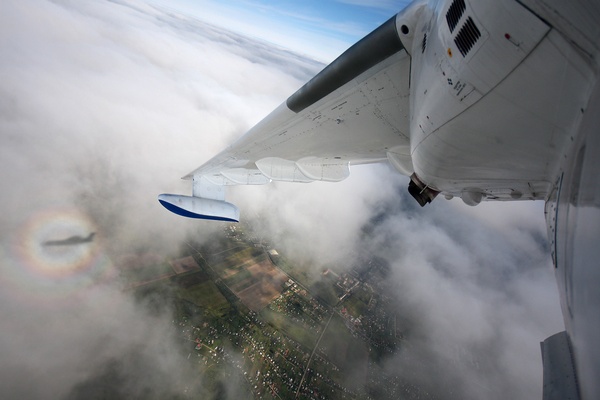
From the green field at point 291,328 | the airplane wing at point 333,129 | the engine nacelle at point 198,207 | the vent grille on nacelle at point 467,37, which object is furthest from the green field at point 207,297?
the vent grille on nacelle at point 467,37

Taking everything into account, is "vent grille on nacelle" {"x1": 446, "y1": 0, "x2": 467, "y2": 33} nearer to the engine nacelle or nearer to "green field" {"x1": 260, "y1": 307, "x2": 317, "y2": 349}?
the engine nacelle

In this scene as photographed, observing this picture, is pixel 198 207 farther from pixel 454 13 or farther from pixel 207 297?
pixel 207 297

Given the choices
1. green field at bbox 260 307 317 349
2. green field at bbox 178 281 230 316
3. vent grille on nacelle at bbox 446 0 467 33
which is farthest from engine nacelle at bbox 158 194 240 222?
green field at bbox 260 307 317 349

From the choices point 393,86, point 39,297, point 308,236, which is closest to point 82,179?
point 39,297

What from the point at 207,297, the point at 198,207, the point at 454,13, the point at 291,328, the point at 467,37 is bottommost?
the point at 207,297

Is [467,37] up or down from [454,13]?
down

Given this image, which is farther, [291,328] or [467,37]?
[291,328]

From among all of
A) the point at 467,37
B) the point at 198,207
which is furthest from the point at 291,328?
the point at 467,37
